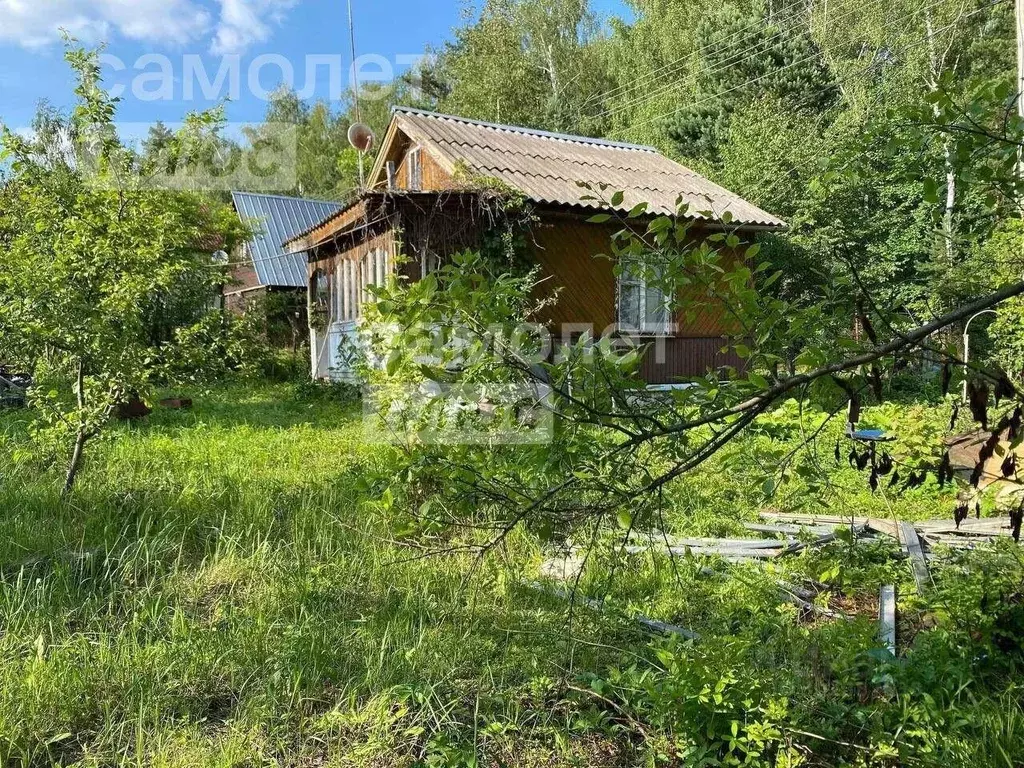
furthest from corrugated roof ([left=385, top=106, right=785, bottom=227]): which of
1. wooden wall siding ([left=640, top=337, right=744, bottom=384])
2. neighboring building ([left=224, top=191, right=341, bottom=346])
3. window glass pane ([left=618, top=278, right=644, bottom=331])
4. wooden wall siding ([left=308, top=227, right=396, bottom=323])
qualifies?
neighboring building ([left=224, top=191, right=341, bottom=346])

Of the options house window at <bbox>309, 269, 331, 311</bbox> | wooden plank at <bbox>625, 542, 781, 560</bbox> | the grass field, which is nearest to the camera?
the grass field

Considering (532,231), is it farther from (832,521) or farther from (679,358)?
(832,521)

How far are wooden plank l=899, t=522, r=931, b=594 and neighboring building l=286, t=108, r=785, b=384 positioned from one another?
457cm

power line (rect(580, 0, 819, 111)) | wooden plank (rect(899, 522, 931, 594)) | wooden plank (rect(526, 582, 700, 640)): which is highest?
power line (rect(580, 0, 819, 111))

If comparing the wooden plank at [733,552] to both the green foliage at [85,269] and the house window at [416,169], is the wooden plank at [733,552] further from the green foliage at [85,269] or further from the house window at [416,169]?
the house window at [416,169]

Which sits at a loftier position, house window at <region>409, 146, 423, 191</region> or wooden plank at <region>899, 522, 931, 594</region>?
house window at <region>409, 146, 423, 191</region>

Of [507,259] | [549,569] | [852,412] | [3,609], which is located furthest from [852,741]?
[507,259]

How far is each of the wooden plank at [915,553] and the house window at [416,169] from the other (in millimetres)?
10522

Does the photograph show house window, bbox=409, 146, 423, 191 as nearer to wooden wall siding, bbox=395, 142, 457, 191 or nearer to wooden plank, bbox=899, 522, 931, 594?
wooden wall siding, bbox=395, 142, 457, 191

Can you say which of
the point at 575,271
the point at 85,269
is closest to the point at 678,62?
the point at 575,271

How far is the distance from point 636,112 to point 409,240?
17537mm

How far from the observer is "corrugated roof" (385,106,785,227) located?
10.4m

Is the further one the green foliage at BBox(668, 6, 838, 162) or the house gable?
the green foliage at BBox(668, 6, 838, 162)

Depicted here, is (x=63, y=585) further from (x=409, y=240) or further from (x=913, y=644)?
(x=409, y=240)
